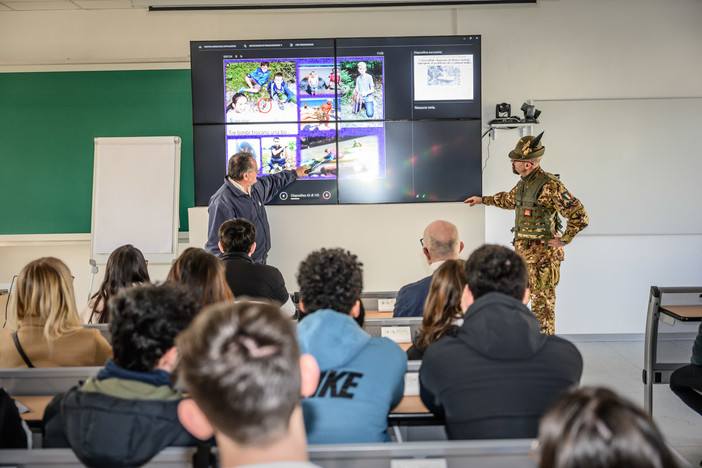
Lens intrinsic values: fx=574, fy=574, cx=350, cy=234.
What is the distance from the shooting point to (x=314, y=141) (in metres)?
5.12

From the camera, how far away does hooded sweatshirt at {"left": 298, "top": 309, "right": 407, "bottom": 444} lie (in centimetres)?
155

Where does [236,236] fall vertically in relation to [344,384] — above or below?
above

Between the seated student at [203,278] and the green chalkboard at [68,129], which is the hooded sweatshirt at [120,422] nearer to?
the seated student at [203,278]

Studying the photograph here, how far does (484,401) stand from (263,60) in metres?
4.19

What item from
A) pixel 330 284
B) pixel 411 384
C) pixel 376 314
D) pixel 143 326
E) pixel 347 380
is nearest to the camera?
pixel 143 326

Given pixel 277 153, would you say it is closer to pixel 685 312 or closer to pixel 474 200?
pixel 474 200

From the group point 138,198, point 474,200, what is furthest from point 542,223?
point 138,198

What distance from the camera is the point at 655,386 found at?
13.7 ft

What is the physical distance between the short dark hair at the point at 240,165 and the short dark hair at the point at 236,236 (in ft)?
4.55

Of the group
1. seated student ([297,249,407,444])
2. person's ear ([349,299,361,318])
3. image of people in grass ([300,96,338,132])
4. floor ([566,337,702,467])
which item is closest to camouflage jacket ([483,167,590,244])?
floor ([566,337,702,467])

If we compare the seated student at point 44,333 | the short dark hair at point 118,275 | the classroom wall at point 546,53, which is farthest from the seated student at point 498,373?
the classroom wall at point 546,53

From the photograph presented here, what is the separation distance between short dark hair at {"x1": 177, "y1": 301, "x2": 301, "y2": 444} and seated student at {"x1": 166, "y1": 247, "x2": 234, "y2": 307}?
5.40 feet

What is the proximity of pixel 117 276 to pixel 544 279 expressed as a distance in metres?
3.13

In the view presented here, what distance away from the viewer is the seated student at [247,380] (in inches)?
33.0
